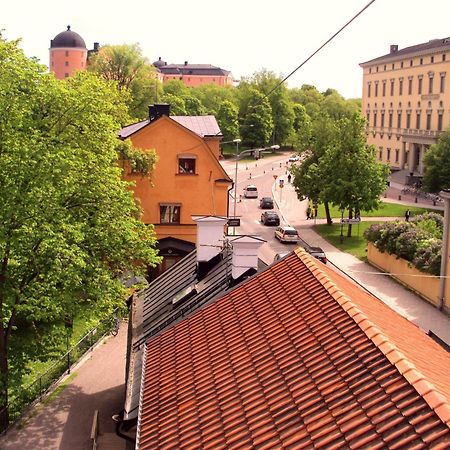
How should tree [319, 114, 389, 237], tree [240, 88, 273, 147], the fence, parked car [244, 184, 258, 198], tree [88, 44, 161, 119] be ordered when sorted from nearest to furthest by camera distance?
the fence < tree [319, 114, 389, 237] < parked car [244, 184, 258, 198] < tree [88, 44, 161, 119] < tree [240, 88, 273, 147]

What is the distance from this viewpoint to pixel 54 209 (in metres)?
15.2

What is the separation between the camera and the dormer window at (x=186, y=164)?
30.0 metres

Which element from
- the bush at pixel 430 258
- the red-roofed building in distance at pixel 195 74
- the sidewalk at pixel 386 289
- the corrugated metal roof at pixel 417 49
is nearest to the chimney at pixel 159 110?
the sidewalk at pixel 386 289

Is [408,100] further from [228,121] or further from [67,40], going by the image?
[67,40]

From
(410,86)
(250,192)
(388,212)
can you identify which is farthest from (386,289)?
(410,86)

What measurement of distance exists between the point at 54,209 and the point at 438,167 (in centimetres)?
4171

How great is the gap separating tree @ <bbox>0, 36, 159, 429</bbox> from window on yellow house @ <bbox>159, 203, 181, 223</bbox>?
1214 cm

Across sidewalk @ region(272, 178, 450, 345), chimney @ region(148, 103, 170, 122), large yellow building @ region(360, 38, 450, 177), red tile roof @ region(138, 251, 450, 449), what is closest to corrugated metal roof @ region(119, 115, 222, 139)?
chimney @ region(148, 103, 170, 122)

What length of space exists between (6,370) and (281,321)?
947 cm

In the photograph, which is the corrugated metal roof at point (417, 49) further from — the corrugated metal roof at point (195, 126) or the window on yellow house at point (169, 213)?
the window on yellow house at point (169, 213)

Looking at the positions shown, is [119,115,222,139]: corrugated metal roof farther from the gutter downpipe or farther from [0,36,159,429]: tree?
[0,36,159,429]: tree

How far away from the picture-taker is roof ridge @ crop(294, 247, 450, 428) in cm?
583

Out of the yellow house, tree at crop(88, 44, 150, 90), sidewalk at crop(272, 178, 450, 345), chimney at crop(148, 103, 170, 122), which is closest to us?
sidewalk at crop(272, 178, 450, 345)

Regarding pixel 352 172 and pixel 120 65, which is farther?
pixel 120 65
